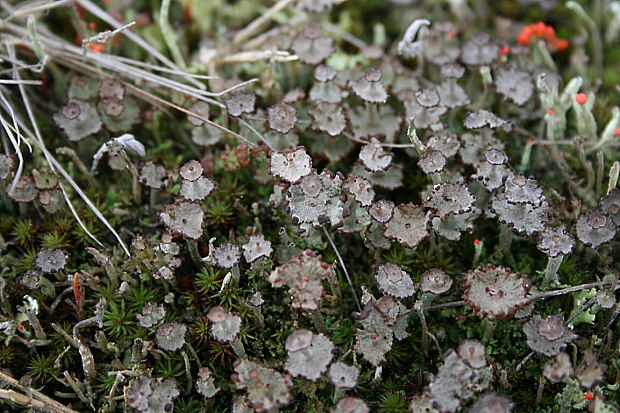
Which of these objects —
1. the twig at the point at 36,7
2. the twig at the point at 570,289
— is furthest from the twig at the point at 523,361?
the twig at the point at 36,7

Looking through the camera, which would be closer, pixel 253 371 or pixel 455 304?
pixel 253 371

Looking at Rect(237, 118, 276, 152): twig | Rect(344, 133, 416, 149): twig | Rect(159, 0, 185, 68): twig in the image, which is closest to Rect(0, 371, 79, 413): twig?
Rect(237, 118, 276, 152): twig

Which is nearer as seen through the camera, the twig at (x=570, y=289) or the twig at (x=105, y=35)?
the twig at (x=570, y=289)

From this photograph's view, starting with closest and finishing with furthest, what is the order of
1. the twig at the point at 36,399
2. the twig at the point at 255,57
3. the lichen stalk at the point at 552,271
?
the twig at the point at 36,399, the lichen stalk at the point at 552,271, the twig at the point at 255,57

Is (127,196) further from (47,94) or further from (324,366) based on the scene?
(324,366)

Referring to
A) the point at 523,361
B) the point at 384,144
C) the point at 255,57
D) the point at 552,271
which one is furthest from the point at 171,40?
the point at 523,361

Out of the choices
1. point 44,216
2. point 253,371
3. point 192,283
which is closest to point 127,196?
point 44,216

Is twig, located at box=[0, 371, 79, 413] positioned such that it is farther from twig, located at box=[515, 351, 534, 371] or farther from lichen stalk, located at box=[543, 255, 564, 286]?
lichen stalk, located at box=[543, 255, 564, 286]

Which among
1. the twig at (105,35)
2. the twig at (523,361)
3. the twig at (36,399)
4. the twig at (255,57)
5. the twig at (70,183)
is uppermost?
the twig at (105,35)

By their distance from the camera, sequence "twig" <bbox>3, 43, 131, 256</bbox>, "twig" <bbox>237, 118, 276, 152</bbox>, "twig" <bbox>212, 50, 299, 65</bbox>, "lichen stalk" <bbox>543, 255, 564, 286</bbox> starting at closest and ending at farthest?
1. "lichen stalk" <bbox>543, 255, 564, 286</bbox>
2. "twig" <bbox>3, 43, 131, 256</bbox>
3. "twig" <bbox>237, 118, 276, 152</bbox>
4. "twig" <bbox>212, 50, 299, 65</bbox>

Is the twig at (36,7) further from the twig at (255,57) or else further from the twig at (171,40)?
the twig at (255,57)

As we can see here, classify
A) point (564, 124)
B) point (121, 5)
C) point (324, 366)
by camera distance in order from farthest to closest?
point (121, 5) < point (564, 124) < point (324, 366)
